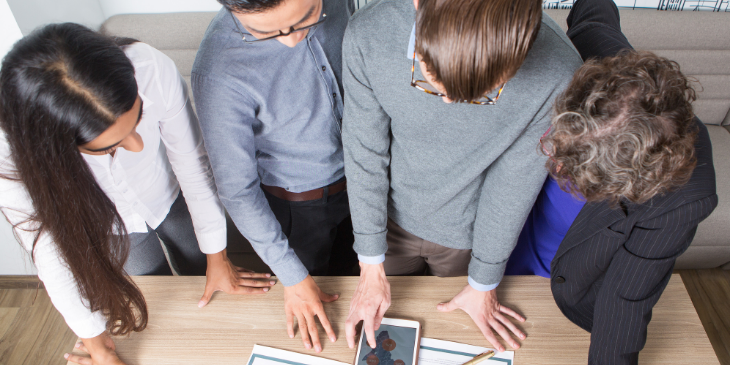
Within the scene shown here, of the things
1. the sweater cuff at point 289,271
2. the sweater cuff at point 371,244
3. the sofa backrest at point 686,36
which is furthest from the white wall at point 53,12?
the sofa backrest at point 686,36

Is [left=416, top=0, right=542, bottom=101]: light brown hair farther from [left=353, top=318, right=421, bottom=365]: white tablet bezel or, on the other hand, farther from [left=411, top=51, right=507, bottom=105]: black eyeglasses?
[left=353, top=318, right=421, bottom=365]: white tablet bezel

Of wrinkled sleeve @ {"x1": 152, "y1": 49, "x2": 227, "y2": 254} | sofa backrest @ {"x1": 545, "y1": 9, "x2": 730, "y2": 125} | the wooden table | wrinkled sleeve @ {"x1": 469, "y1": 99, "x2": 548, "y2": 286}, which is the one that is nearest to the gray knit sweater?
wrinkled sleeve @ {"x1": 469, "y1": 99, "x2": 548, "y2": 286}

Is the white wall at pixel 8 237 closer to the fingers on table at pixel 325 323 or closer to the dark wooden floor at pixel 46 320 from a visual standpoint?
the dark wooden floor at pixel 46 320

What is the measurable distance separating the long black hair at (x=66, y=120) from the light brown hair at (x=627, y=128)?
0.82 m

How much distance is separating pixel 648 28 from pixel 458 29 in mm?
1808

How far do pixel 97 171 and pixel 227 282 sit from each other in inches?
16.3

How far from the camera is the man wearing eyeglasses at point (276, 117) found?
902mm

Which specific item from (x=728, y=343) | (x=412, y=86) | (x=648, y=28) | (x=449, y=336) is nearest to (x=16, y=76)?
(x=412, y=86)

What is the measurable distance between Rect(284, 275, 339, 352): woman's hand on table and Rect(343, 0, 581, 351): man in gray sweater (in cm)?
7

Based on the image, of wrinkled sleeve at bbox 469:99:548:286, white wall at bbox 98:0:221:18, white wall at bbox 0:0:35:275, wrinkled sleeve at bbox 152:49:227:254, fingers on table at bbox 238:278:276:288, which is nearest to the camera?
wrinkled sleeve at bbox 469:99:548:286

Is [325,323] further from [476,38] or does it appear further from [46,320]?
[46,320]

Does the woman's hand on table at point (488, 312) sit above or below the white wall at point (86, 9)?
below

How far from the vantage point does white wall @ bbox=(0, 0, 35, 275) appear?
147 cm

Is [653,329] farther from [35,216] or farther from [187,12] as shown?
[187,12]
